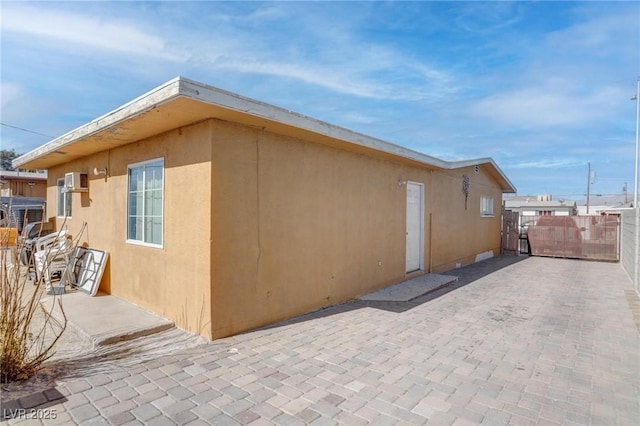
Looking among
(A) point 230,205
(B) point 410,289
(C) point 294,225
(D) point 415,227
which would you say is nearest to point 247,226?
(A) point 230,205

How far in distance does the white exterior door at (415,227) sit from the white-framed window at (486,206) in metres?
5.68

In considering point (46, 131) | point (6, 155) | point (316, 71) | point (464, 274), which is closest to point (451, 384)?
point (464, 274)

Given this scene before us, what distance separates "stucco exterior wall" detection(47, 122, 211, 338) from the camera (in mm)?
4555

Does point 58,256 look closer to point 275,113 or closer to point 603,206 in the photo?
point 275,113

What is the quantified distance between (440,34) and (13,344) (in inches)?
400

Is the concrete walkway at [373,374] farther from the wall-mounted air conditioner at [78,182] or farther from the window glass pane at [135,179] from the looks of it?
the wall-mounted air conditioner at [78,182]

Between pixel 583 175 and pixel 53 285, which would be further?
pixel 583 175

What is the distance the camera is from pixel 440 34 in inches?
352

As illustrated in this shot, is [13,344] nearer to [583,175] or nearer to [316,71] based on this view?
[316,71]

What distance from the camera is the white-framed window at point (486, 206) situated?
1398 centimetres

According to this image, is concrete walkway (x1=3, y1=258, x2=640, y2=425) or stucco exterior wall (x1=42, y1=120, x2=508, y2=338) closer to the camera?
concrete walkway (x1=3, y1=258, x2=640, y2=425)

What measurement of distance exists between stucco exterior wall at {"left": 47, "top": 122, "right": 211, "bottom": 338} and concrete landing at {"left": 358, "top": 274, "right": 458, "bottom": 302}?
3.54 meters

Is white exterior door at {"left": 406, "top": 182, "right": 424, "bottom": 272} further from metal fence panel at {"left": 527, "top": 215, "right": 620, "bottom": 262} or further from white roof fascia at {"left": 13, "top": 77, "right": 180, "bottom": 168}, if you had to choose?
metal fence panel at {"left": 527, "top": 215, "right": 620, "bottom": 262}

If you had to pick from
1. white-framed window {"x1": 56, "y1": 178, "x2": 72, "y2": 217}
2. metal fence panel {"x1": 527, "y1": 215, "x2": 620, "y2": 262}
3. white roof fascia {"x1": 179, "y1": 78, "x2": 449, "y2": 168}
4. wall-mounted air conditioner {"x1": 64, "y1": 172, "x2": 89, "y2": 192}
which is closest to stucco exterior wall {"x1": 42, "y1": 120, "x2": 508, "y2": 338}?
wall-mounted air conditioner {"x1": 64, "y1": 172, "x2": 89, "y2": 192}
